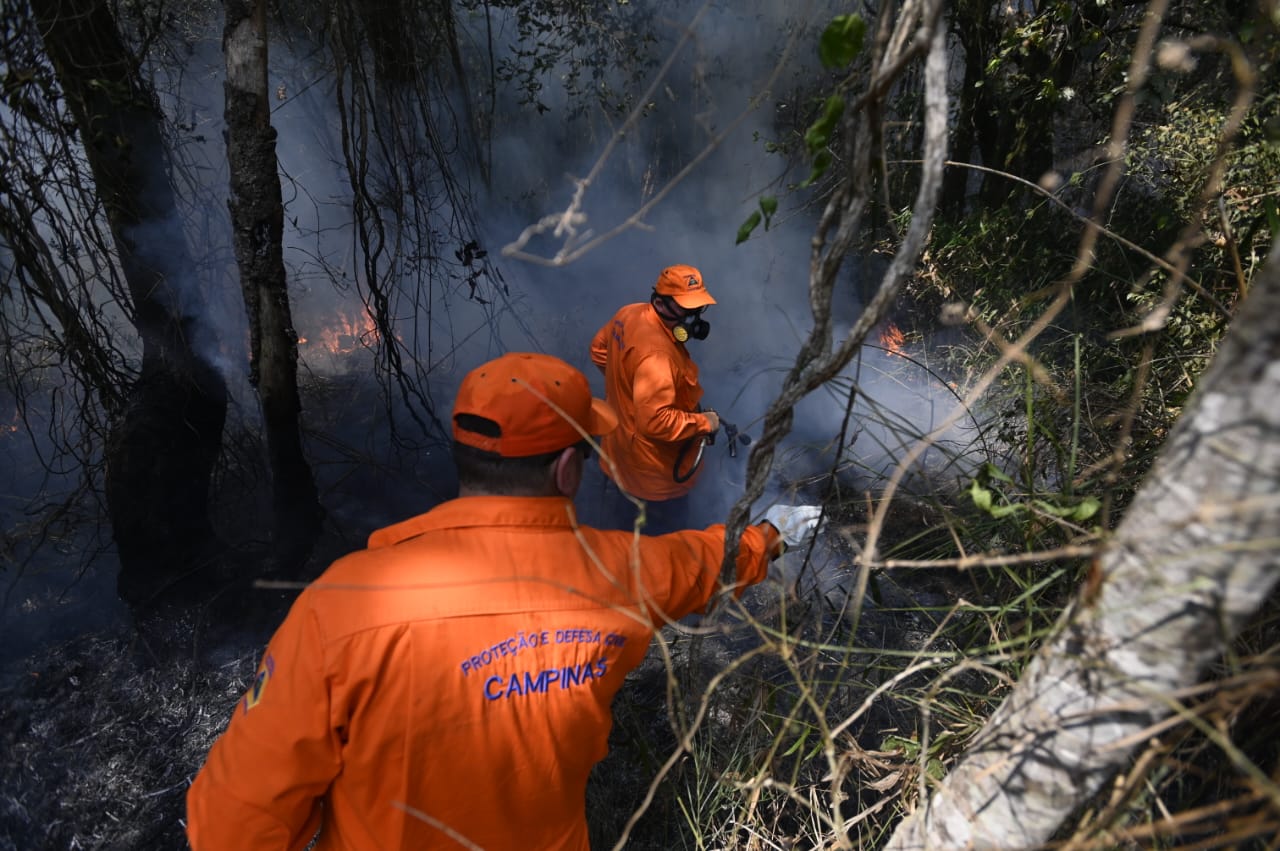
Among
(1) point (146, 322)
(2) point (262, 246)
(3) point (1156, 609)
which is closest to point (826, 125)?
(3) point (1156, 609)

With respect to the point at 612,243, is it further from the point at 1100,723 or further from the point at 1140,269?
the point at 1100,723

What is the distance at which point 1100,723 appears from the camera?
2.95ft

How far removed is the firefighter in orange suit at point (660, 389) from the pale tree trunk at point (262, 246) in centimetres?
167

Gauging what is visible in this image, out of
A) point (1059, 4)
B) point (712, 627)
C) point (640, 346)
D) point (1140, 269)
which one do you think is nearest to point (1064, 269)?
point (1140, 269)

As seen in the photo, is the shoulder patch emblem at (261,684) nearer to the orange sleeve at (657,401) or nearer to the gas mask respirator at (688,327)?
the orange sleeve at (657,401)

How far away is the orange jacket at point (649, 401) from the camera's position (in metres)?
3.57

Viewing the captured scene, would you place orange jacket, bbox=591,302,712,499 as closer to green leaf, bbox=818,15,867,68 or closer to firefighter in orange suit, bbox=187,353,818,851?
firefighter in orange suit, bbox=187,353,818,851

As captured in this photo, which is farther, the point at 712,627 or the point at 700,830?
the point at 700,830

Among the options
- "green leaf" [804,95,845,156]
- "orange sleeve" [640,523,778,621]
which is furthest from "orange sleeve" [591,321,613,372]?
"green leaf" [804,95,845,156]

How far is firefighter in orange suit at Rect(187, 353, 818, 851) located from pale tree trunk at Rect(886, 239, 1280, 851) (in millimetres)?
611

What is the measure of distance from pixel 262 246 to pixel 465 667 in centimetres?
253

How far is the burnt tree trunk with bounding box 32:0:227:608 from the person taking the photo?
279 centimetres

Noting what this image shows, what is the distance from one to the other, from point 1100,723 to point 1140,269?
131 inches

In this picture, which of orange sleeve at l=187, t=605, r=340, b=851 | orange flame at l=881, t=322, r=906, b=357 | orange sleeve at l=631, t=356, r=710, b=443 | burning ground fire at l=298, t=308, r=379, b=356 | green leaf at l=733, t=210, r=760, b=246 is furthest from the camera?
burning ground fire at l=298, t=308, r=379, b=356
